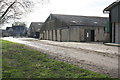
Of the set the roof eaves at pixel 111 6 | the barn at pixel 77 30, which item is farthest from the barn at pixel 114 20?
the barn at pixel 77 30

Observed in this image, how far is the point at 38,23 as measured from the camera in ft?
218

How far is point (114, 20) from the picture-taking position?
2083 centimetres

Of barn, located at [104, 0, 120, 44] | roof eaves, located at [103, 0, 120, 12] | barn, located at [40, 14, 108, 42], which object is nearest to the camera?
roof eaves, located at [103, 0, 120, 12]

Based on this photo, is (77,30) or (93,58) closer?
(93,58)

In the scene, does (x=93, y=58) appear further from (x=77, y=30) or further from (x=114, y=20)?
(x=77, y=30)

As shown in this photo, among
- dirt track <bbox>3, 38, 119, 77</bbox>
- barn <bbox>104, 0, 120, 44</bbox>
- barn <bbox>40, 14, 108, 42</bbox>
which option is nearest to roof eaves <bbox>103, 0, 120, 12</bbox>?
barn <bbox>104, 0, 120, 44</bbox>

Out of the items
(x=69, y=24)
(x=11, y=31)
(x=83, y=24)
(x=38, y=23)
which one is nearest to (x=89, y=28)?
(x=83, y=24)

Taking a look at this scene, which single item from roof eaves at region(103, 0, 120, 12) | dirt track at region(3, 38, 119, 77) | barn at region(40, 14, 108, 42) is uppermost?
roof eaves at region(103, 0, 120, 12)

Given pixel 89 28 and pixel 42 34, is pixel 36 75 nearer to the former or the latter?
pixel 89 28

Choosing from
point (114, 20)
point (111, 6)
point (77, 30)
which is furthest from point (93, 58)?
point (77, 30)

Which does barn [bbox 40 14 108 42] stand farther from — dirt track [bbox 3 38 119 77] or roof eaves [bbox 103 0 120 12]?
dirt track [bbox 3 38 119 77]

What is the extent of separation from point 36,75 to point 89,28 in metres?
25.8

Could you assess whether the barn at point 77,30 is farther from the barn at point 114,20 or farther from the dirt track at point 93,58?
the dirt track at point 93,58

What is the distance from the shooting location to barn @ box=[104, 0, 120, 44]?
66.0 ft
